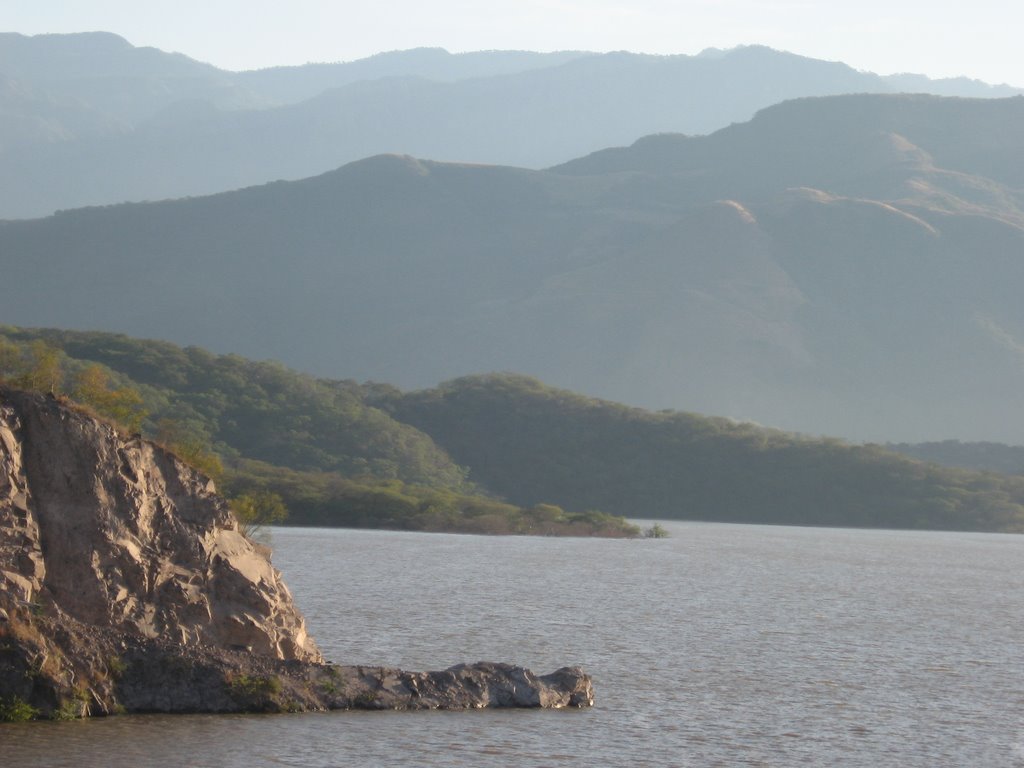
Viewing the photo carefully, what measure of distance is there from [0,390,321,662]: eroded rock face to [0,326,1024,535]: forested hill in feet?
263

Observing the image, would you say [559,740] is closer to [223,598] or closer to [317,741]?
[317,741]

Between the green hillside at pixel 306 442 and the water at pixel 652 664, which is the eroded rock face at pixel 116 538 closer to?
the water at pixel 652 664

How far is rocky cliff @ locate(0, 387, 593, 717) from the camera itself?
22.4 meters

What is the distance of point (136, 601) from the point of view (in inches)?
937

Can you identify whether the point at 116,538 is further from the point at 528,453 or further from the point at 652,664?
the point at 528,453

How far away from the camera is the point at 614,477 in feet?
449

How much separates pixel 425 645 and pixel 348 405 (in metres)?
99.0

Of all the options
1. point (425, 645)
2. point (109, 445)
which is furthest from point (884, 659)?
point (109, 445)

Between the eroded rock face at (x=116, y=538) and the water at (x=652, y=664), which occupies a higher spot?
the eroded rock face at (x=116, y=538)

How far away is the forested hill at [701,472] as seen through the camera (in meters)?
132

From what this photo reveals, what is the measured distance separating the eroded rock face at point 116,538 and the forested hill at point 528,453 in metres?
80.3

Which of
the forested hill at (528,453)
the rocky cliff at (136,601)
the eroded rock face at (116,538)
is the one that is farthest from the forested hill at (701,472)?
the eroded rock face at (116,538)

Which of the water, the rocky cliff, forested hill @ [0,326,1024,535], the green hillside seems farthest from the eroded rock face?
forested hill @ [0,326,1024,535]

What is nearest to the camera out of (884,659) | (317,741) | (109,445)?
(317,741)
